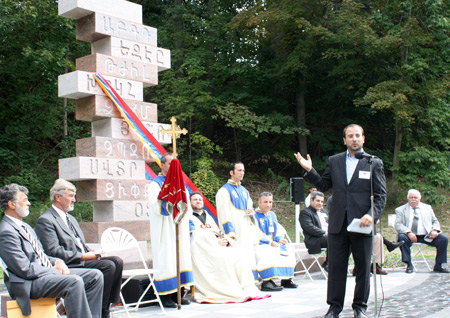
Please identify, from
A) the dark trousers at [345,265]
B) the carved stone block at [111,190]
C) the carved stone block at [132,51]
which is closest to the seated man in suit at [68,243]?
the carved stone block at [111,190]

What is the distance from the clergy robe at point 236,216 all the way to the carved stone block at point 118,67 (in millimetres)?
2214

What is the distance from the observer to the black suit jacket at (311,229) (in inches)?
340

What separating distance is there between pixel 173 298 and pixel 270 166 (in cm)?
1521

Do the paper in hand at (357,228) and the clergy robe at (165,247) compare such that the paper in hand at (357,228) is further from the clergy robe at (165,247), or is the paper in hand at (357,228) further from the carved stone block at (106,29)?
the carved stone block at (106,29)

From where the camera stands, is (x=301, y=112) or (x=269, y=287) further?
(x=301, y=112)

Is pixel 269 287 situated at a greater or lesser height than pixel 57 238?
lesser

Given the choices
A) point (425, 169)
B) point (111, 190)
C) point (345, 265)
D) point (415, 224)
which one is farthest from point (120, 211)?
point (425, 169)

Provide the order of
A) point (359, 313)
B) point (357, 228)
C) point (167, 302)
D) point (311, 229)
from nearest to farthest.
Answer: point (357, 228) → point (359, 313) → point (167, 302) → point (311, 229)

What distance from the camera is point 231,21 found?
19328 millimetres

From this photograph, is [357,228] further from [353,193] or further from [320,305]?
[320,305]

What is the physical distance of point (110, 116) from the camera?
780 cm

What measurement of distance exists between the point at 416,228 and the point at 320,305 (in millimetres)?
4219

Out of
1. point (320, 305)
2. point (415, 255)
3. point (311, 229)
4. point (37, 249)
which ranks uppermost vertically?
point (37, 249)

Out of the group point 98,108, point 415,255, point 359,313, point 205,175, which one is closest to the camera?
point 359,313
